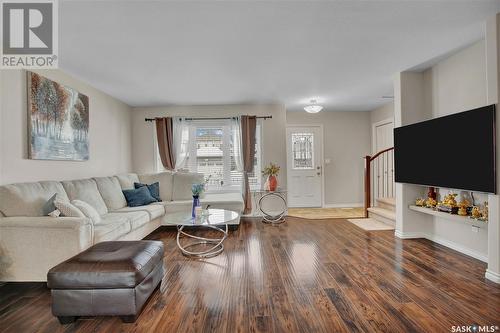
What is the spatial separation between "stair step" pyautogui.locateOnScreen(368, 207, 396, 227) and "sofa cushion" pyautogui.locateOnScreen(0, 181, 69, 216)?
5040 mm

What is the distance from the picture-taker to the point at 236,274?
2.58 metres

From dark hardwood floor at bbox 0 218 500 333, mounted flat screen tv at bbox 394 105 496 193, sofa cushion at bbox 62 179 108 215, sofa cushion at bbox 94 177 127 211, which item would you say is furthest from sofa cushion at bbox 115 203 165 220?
mounted flat screen tv at bbox 394 105 496 193

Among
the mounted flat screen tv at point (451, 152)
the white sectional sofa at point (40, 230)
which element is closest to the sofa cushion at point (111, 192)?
the white sectional sofa at point (40, 230)

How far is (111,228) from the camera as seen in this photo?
8.95ft

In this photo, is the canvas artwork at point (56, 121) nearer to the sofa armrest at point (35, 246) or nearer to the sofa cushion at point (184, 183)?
the sofa armrest at point (35, 246)

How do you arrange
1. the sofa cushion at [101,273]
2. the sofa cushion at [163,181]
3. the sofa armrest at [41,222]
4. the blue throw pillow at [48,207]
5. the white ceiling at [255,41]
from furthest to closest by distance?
the sofa cushion at [163,181] → the blue throw pillow at [48,207] → the sofa armrest at [41,222] → the white ceiling at [255,41] → the sofa cushion at [101,273]

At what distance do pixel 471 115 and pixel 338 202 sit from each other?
4.09 metres

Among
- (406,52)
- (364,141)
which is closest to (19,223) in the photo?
(406,52)

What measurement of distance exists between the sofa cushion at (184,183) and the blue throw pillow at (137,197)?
551 mm

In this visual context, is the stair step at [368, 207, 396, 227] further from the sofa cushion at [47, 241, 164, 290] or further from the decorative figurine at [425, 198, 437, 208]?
the sofa cushion at [47, 241, 164, 290]

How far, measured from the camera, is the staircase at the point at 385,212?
171 inches

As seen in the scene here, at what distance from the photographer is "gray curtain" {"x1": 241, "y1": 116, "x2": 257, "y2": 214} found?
5215mm

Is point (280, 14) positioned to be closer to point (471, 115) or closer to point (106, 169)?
point (471, 115)

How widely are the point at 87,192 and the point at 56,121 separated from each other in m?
1.00
